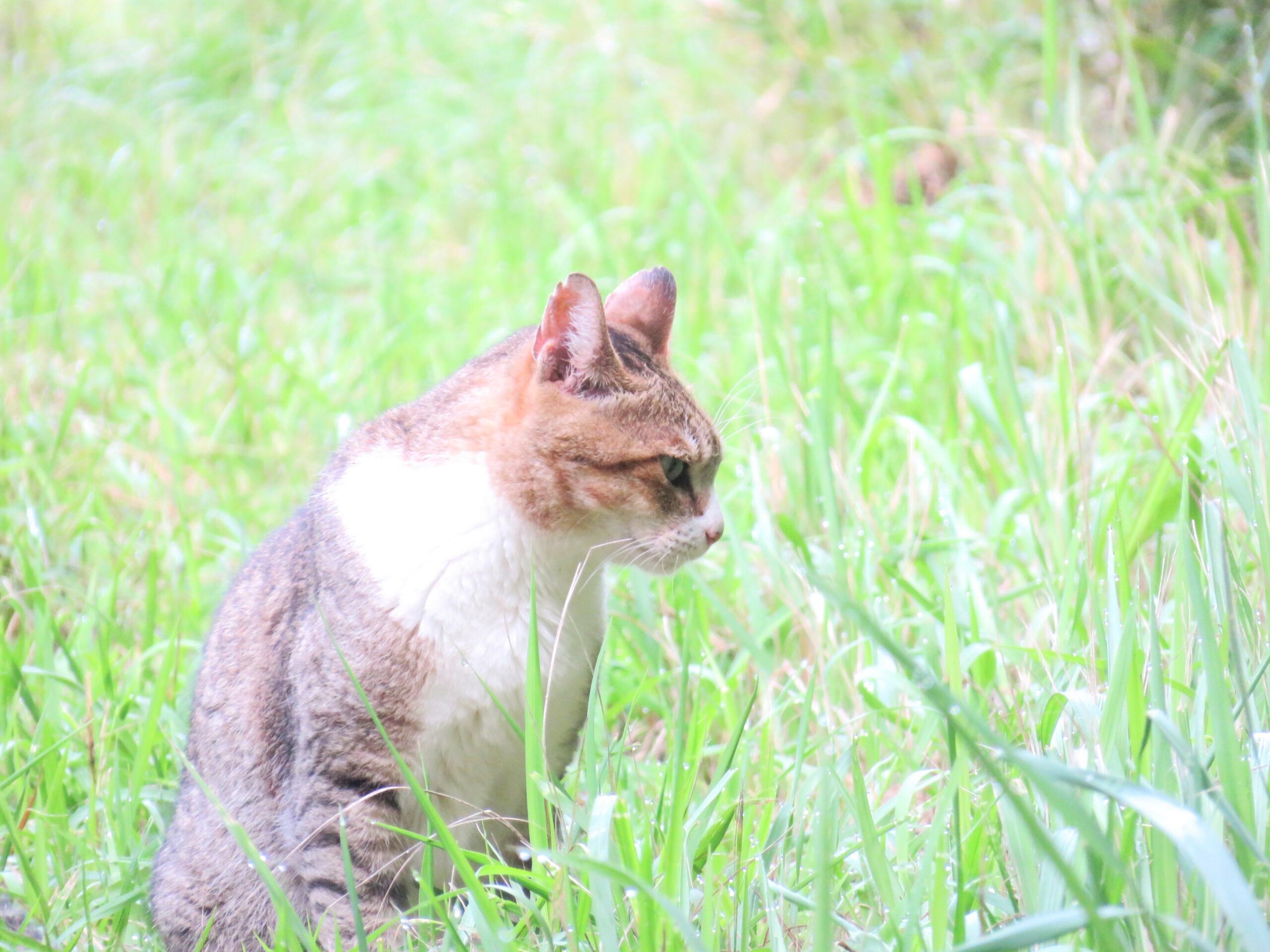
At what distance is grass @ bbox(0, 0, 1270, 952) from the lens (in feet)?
5.41

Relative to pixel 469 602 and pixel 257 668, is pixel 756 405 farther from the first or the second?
pixel 257 668

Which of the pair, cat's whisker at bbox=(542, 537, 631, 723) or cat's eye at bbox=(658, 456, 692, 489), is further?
cat's eye at bbox=(658, 456, 692, 489)

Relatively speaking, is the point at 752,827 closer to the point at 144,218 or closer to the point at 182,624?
the point at 182,624

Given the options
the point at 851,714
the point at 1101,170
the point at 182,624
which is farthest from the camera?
the point at 1101,170

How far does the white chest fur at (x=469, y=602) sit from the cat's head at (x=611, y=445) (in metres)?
0.08

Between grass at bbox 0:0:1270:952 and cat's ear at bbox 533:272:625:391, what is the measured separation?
0.56 metres

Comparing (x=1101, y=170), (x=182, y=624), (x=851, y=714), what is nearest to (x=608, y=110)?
(x=1101, y=170)

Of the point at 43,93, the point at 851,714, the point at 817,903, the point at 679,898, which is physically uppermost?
the point at 43,93

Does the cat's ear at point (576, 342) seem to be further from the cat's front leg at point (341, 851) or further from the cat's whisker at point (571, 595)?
the cat's front leg at point (341, 851)

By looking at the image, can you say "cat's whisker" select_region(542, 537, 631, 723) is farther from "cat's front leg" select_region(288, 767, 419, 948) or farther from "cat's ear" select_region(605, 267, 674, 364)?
"cat's ear" select_region(605, 267, 674, 364)

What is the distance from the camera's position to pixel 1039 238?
394 centimetres

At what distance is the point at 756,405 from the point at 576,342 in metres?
1.71

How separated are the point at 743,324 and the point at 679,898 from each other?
112 inches

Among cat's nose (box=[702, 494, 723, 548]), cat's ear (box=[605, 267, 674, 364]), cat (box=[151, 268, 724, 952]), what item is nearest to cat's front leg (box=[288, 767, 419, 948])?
cat (box=[151, 268, 724, 952])
